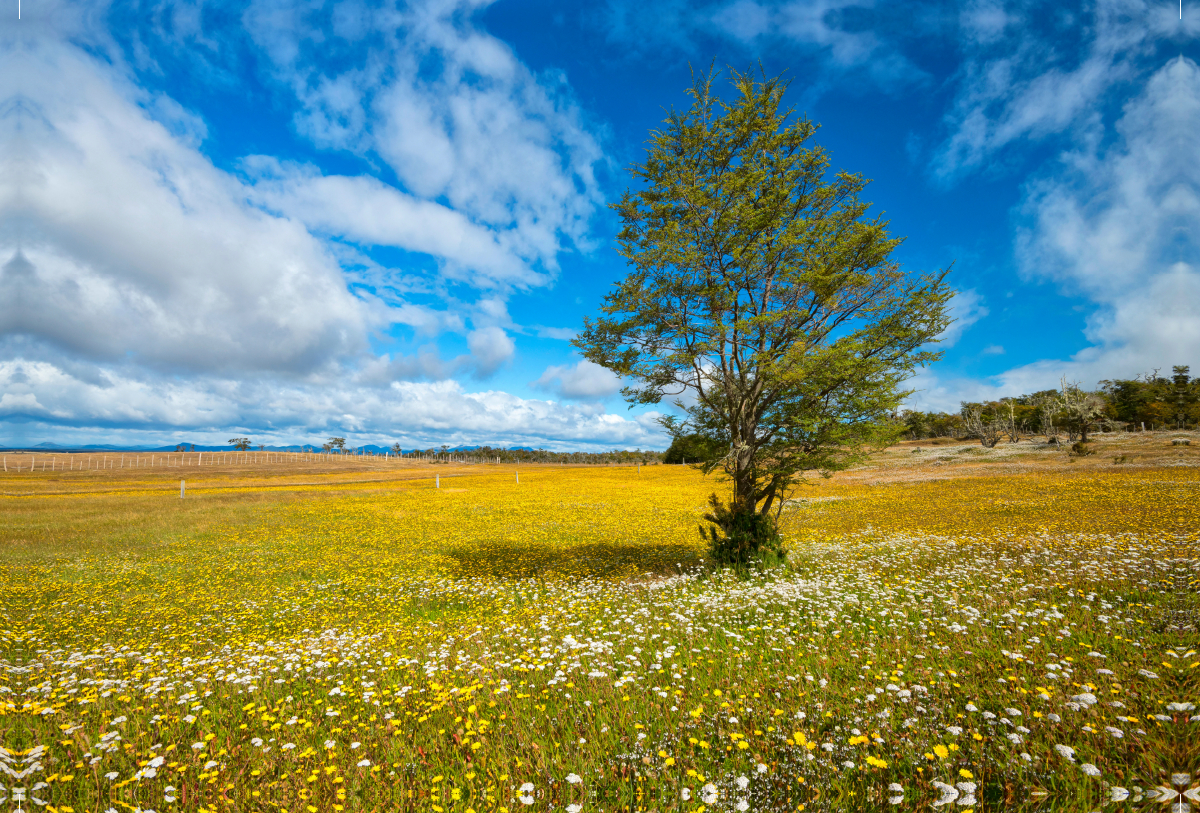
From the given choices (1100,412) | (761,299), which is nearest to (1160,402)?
(1100,412)

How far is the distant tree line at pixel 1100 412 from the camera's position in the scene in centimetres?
7250

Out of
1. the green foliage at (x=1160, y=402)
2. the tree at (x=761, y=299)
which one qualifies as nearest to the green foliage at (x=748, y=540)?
the tree at (x=761, y=299)

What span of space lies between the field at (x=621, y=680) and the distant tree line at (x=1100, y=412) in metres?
70.5

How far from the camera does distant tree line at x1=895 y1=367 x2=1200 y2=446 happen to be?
72500 mm

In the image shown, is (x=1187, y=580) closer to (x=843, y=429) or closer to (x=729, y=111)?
(x=843, y=429)

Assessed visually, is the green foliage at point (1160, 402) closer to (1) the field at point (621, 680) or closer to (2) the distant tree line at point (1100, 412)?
(2) the distant tree line at point (1100, 412)

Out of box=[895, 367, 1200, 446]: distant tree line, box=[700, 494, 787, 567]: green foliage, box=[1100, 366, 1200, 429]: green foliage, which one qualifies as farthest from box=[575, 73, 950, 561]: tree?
box=[1100, 366, 1200, 429]: green foliage

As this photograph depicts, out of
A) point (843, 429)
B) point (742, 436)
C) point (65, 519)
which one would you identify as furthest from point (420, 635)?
point (65, 519)

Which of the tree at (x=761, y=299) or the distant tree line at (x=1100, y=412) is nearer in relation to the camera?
the tree at (x=761, y=299)

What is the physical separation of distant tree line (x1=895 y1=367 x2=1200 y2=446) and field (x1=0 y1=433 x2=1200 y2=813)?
70496mm

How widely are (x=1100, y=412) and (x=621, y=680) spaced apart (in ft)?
358

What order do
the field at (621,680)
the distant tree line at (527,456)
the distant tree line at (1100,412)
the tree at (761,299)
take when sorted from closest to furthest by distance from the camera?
the field at (621,680), the tree at (761,299), the distant tree line at (1100,412), the distant tree line at (527,456)

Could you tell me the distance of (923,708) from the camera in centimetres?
492

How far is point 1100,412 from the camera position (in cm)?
7731
